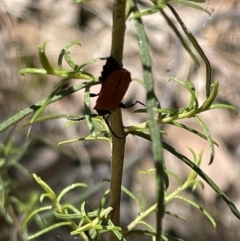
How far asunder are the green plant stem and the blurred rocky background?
1.58 feet

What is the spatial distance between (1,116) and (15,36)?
304mm

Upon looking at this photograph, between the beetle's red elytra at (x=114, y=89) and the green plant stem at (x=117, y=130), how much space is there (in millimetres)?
13

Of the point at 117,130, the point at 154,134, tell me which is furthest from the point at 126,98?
the point at 154,134

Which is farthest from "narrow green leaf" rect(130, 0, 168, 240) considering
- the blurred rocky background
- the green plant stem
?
the blurred rocky background

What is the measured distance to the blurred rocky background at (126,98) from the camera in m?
1.31

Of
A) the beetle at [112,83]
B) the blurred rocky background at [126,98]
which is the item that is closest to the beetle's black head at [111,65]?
the beetle at [112,83]

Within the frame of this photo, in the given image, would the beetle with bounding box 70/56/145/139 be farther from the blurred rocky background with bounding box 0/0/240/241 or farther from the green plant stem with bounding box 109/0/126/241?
the blurred rocky background with bounding box 0/0/240/241

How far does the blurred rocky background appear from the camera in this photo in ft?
4.29

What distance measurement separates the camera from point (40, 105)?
43 cm

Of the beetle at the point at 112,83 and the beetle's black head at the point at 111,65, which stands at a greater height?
the beetle's black head at the point at 111,65

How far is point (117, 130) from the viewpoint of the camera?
0.49m

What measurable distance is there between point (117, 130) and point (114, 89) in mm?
77

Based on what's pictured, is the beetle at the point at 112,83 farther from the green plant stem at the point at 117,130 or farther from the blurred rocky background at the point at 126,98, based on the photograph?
the blurred rocky background at the point at 126,98

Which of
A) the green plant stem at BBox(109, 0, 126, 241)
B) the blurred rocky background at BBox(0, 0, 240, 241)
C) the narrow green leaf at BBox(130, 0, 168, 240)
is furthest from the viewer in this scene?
the blurred rocky background at BBox(0, 0, 240, 241)
